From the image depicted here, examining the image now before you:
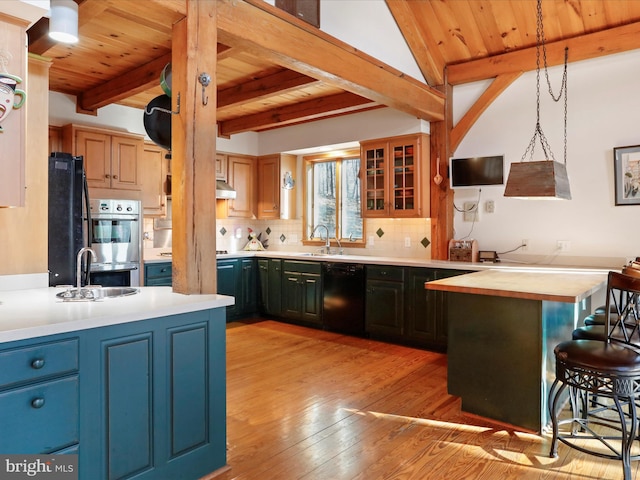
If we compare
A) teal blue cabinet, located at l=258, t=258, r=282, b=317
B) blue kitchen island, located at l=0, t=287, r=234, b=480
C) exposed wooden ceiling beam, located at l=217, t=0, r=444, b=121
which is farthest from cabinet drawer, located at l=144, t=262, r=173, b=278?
exposed wooden ceiling beam, located at l=217, t=0, r=444, b=121

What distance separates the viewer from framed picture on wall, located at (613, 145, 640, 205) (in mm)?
4020

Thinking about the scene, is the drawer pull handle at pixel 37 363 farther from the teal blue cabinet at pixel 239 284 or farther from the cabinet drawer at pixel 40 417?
the teal blue cabinet at pixel 239 284

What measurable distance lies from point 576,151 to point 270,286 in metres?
3.78

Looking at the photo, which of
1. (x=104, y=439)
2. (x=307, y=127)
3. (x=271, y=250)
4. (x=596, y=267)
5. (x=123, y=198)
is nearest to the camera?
(x=104, y=439)

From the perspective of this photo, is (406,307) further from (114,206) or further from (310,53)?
(114,206)

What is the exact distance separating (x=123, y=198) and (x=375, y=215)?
2.86 meters

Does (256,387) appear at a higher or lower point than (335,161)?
lower

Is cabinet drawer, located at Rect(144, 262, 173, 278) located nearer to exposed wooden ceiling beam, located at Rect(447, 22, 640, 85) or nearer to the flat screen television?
the flat screen television

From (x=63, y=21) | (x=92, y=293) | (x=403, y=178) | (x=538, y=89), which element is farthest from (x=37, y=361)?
(x=538, y=89)

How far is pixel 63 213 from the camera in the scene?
3367mm

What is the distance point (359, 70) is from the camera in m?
3.82

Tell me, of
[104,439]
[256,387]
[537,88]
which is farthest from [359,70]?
[104,439]

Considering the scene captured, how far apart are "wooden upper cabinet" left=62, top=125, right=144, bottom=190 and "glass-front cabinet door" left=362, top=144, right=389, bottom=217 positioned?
264 cm

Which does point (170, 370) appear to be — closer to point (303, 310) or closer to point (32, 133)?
point (32, 133)
